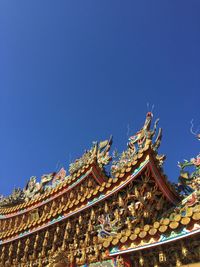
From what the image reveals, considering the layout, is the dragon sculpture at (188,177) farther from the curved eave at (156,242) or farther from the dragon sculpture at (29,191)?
the dragon sculpture at (29,191)

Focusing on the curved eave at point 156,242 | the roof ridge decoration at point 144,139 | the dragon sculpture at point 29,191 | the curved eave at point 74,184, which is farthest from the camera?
the dragon sculpture at point 29,191

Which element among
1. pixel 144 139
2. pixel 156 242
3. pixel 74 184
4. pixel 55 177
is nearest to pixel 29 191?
pixel 55 177

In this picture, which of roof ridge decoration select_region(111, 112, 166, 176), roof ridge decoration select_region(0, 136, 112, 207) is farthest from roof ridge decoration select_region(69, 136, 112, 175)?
roof ridge decoration select_region(111, 112, 166, 176)

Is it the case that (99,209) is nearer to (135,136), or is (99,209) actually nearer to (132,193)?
(132,193)

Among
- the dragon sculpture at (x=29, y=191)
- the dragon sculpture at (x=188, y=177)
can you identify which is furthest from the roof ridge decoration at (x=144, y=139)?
the dragon sculpture at (x=29, y=191)

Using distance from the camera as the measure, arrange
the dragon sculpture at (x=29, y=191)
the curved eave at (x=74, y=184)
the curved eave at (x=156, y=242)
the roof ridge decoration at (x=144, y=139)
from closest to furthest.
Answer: the curved eave at (x=156, y=242) < the roof ridge decoration at (x=144, y=139) < the curved eave at (x=74, y=184) < the dragon sculpture at (x=29, y=191)

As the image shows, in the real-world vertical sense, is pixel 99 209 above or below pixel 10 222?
below

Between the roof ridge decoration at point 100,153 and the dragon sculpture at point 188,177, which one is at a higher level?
the roof ridge decoration at point 100,153

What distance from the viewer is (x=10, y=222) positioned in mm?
18016

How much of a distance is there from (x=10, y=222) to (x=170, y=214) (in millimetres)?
12491

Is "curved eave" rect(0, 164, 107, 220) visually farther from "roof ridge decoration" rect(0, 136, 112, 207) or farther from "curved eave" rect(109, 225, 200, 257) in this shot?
"curved eave" rect(109, 225, 200, 257)

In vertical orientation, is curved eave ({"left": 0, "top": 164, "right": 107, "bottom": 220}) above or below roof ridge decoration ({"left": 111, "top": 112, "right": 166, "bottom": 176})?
above

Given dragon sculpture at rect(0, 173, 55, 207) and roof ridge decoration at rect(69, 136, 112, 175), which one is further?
dragon sculpture at rect(0, 173, 55, 207)

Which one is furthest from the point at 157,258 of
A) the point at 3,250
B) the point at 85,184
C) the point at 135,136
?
the point at 3,250
